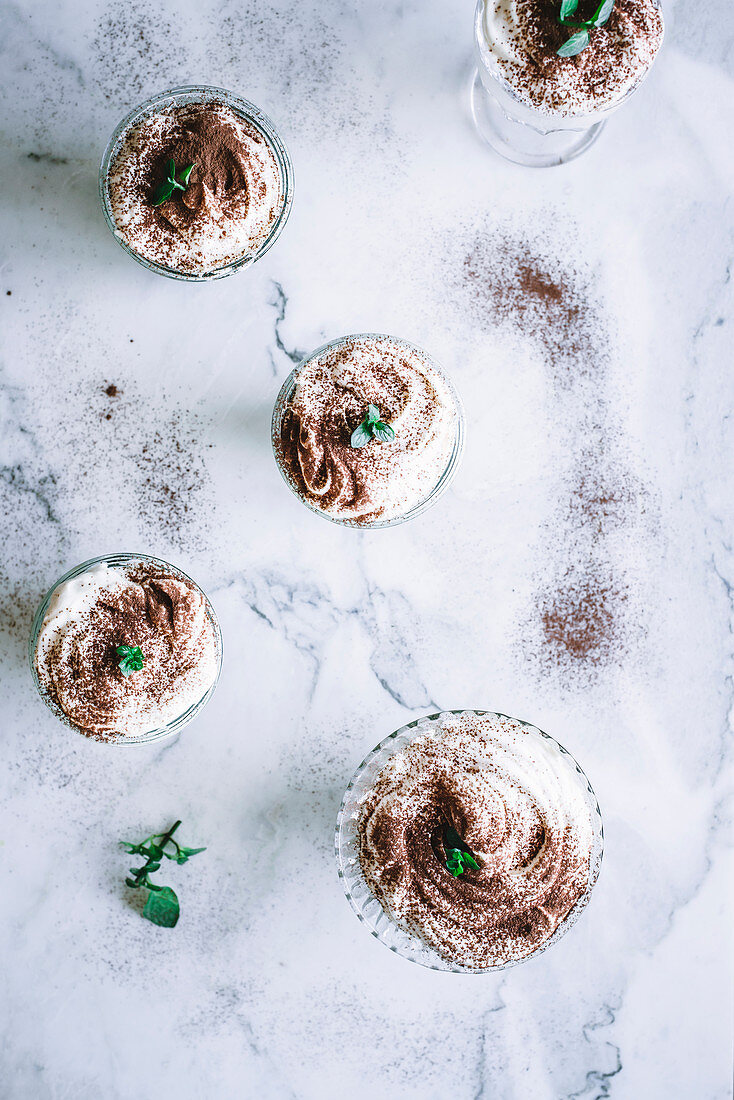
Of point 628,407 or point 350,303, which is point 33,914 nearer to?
point 350,303

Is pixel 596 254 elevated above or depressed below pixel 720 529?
above

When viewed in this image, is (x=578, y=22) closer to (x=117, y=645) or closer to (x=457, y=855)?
(x=117, y=645)

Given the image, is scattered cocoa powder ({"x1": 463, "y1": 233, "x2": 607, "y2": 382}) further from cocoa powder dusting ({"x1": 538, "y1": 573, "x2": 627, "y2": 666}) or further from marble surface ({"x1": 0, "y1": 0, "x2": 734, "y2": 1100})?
cocoa powder dusting ({"x1": 538, "y1": 573, "x2": 627, "y2": 666})

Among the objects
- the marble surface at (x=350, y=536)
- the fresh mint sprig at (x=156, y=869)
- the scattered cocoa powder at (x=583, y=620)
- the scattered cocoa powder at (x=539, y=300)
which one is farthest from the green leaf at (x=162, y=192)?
the fresh mint sprig at (x=156, y=869)

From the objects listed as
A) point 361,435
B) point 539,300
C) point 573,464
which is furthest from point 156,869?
point 539,300

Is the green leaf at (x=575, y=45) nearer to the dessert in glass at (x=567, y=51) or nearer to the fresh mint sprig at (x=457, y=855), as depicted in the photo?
the dessert in glass at (x=567, y=51)

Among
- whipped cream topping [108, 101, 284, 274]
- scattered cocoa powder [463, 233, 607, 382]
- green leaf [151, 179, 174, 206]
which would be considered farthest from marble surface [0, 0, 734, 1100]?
green leaf [151, 179, 174, 206]

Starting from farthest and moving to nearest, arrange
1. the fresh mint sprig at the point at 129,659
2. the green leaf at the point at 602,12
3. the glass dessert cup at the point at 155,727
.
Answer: the glass dessert cup at the point at 155,727 → the fresh mint sprig at the point at 129,659 → the green leaf at the point at 602,12

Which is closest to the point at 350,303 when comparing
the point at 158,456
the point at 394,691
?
the point at 158,456
